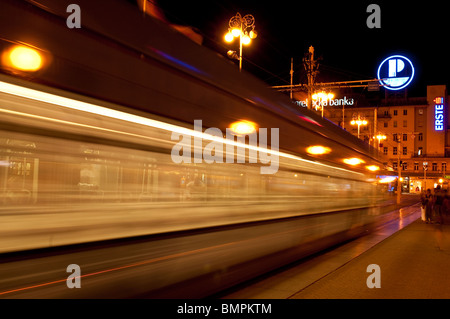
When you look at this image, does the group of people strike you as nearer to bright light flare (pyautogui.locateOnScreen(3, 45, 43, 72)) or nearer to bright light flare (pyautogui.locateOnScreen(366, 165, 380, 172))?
bright light flare (pyautogui.locateOnScreen(366, 165, 380, 172))

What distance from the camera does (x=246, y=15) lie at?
41.5 ft

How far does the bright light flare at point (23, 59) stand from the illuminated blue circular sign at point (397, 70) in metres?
10.5

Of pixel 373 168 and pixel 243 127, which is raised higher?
pixel 243 127

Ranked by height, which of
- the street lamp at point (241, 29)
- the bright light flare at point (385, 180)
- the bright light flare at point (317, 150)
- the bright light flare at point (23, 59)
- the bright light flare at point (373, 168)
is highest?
the street lamp at point (241, 29)

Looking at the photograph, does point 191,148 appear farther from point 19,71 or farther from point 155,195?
point 19,71

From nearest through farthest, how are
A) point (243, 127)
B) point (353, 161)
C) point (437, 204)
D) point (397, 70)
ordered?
point (243, 127) < point (353, 161) < point (397, 70) < point (437, 204)

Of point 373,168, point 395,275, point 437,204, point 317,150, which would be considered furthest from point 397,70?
point 437,204

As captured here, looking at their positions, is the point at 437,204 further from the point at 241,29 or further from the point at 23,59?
the point at 23,59

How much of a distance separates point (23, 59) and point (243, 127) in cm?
275

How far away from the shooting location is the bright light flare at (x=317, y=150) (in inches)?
281

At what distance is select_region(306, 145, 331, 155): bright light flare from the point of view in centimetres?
713

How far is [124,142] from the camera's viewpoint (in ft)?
11.3

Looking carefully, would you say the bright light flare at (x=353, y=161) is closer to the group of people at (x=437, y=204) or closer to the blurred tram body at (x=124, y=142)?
the blurred tram body at (x=124, y=142)

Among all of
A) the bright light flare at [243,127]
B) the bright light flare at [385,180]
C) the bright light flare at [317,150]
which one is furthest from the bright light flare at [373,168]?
the bright light flare at [243,127]
